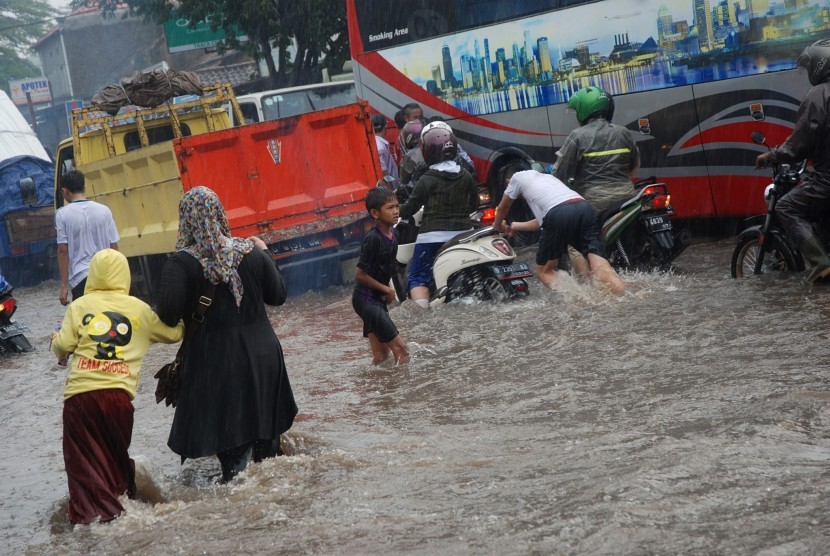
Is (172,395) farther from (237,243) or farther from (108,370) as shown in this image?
(237,243)

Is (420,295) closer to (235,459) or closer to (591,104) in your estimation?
(591,104)

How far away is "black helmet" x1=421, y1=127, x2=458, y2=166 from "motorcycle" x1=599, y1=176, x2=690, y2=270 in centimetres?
139

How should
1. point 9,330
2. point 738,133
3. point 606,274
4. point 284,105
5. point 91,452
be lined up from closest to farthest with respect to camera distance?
point 91,452 < point 606,274 < point 738,133 < point 9,330 < point 284,105

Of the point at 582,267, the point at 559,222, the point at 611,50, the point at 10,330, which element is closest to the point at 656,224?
the point at 582,267

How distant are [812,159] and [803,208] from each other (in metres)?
0.38

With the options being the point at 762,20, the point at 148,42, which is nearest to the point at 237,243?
the point at 762,20

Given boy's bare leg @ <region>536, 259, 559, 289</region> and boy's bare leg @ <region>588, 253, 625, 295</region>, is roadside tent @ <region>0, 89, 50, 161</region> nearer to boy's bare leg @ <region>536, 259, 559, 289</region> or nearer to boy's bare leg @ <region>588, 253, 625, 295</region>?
boy's bare leg @ <region>536, 259, 559, 289</region>

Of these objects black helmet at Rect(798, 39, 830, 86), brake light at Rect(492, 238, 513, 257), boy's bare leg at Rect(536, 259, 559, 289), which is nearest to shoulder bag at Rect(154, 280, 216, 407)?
brake light at Rect(492, 238, 513, 257)

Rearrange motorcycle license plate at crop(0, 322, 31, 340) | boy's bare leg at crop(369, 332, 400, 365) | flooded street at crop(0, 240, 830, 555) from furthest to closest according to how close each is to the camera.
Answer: motorcycle license plate at crop(0, 322, 31, 340) → boy's bare leg at crop(369, 332, 400, 365) → flooded street at crop(0, 240, 830, 555)

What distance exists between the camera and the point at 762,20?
10.1 meters

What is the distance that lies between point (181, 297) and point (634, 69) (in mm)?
7644

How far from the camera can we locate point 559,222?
841 cm

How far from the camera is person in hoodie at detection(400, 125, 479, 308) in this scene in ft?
28.9

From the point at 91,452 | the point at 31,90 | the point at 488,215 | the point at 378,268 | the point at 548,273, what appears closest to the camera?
the point at 91,452
